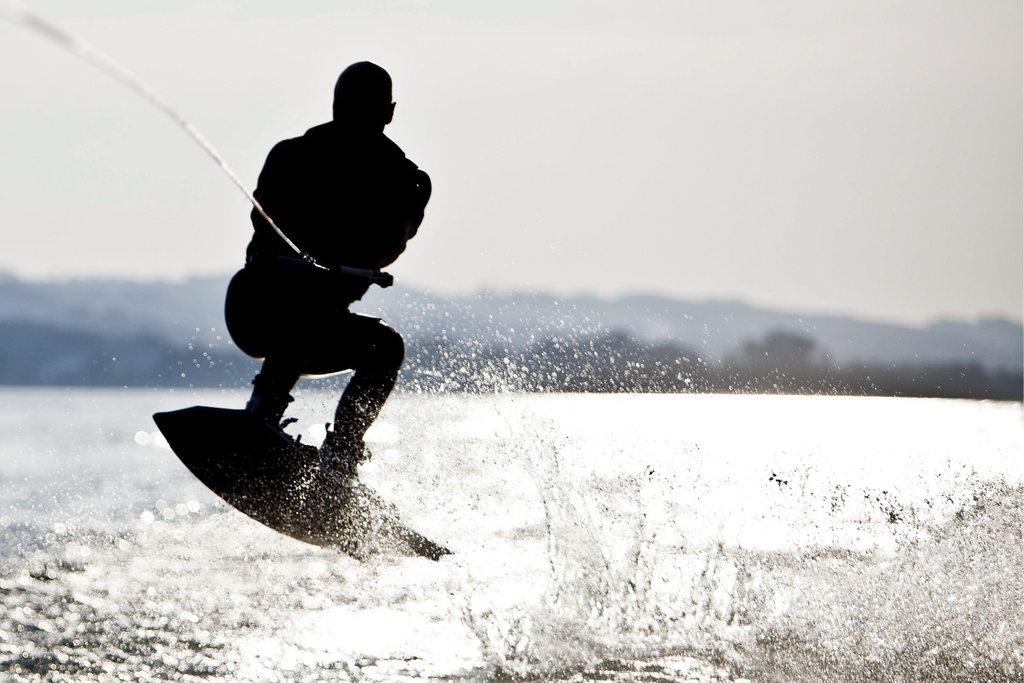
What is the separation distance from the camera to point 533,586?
30.1 ft

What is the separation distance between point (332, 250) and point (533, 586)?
2.66 m

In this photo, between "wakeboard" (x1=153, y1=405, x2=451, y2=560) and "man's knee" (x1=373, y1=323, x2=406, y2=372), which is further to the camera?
"man's knee" (x1=373, y1=323, x2=406, y2=372)

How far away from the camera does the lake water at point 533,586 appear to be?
7.07 metres

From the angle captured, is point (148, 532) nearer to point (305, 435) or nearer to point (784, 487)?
point (305, 435)

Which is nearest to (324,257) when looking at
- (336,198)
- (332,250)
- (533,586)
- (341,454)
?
(332,250)

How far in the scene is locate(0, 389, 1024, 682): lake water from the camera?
707 cm

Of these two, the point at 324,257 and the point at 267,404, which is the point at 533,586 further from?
the point at 324,257

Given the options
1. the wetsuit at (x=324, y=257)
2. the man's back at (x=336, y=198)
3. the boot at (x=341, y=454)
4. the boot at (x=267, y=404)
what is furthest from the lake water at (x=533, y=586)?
the man's back at (x=336, y=198)

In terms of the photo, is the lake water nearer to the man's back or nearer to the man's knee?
the man's knee

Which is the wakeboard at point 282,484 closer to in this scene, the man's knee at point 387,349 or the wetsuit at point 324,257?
the wetsuit at point 324,257

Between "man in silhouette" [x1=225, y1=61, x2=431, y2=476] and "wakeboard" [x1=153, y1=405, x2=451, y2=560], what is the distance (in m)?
0.13

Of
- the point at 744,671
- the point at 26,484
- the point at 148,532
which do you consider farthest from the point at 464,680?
the point at 26,484

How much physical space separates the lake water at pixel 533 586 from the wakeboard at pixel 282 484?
34 centimetres

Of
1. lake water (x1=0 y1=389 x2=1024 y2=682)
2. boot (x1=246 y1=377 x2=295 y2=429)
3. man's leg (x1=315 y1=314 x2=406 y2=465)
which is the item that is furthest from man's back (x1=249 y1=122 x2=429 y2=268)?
lake water (x1=0 y1=389 x2=1024 y2=682)
